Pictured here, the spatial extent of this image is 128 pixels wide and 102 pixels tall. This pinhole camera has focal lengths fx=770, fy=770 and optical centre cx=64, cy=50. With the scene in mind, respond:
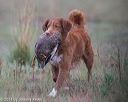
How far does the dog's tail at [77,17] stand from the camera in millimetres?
4027

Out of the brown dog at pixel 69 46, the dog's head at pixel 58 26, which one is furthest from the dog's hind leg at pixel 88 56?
the dog's head at pixel 58 26

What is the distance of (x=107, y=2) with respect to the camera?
3.54 metres

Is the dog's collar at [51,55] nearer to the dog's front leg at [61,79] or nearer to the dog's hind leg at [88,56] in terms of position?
the dog's front leg at [61,79]

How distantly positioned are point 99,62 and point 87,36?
0.25 metres

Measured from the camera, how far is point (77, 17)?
4066 millimetres

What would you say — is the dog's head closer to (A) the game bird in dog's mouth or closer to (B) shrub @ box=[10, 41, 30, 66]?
(A) the game bird in dog's mouth

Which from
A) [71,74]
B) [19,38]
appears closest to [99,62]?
[71,74]

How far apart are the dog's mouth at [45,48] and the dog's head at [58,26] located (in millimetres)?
76

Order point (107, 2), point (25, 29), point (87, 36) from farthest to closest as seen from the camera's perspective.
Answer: point (25, 29) < point (87, 36) < point (107, 2)

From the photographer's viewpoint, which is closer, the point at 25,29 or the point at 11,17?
the point at 25,29

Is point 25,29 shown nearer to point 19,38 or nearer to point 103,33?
point 19,38

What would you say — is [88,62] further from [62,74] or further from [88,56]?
[62,74]

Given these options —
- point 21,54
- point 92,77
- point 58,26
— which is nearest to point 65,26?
point 58,26

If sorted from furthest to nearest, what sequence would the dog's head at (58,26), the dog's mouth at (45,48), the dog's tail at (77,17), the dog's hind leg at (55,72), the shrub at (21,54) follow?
the shrub at (21,54)
the dog's tail at (77,17)
the dog's hind leg at (55,72)
the dog's head at (58,26)
the dog's mouth at (45,48)
